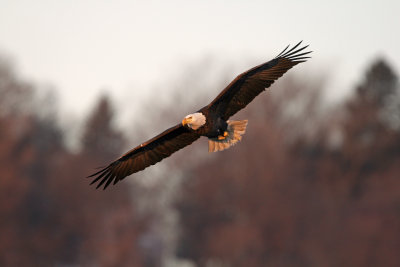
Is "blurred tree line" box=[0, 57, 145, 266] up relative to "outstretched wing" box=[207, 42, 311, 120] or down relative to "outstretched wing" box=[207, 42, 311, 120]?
up

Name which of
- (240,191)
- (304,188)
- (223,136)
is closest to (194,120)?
(223,136)

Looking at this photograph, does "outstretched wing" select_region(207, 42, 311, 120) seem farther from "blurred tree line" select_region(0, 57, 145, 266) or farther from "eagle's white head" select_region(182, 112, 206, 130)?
"blurred tree line" select_region(0, 57, 145, 266)

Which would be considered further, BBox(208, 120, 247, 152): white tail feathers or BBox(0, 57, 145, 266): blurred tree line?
BBox(0, 57, 145, 266): blurred tree line

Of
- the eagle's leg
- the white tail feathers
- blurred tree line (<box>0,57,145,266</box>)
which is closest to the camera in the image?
the eagle's leg

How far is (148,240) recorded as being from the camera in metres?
36.4

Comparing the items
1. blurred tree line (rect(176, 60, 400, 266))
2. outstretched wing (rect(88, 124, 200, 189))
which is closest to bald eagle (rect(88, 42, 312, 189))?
outstretched wing (rect(88, 124, 200, 189))

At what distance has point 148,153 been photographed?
1097 centimetres

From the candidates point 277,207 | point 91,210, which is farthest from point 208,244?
point 91,210

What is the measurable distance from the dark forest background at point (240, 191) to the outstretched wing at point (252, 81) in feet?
65.1

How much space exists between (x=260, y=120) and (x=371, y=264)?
32.0 feet

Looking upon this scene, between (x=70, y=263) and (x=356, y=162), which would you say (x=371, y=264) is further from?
(x=70, y=263)

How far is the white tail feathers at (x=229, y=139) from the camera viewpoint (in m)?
10.9

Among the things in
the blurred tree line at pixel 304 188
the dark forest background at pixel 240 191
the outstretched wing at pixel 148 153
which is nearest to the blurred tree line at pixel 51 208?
the dark forest background at pixel 240 191

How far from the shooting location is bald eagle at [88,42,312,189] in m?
10.1
